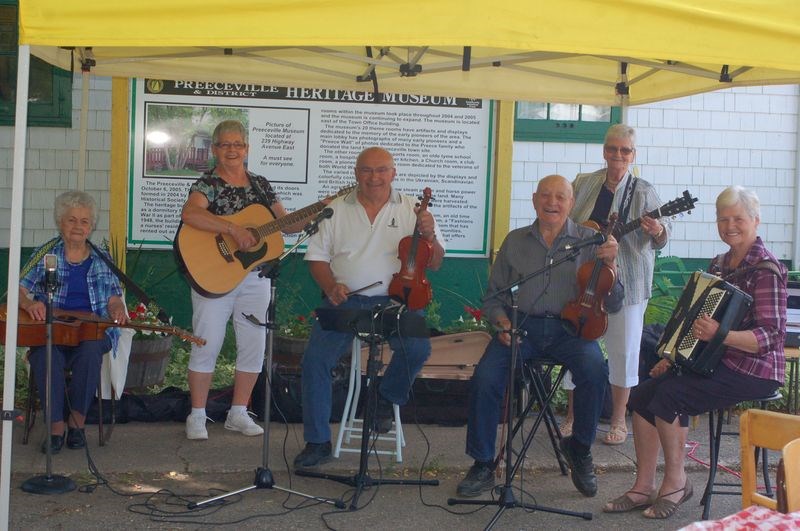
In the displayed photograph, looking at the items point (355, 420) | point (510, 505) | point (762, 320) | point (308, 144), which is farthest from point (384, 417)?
point (308, 144)

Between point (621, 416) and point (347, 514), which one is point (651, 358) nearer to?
point (621, 416)

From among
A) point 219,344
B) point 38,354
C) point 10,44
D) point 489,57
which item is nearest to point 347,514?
point 219,344

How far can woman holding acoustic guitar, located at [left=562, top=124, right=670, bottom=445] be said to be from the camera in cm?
555

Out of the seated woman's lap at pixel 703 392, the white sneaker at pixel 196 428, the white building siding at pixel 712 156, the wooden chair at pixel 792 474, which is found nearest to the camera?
the wooden chair at pixel 792 474

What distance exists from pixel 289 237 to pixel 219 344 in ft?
7.42

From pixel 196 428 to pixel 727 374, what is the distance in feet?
10.1

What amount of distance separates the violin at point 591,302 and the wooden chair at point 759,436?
182cm

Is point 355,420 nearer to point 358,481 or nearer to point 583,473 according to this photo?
point 358,481

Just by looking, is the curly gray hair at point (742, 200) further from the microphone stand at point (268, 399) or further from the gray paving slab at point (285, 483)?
the microphone stand at point (268, 399)

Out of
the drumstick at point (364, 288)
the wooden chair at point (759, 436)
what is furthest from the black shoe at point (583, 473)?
the wooden chair at point (759, 436)

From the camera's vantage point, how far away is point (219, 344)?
5762mm

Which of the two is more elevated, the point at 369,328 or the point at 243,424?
the point at 369,328

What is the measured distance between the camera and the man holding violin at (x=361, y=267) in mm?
5250

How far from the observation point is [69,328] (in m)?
5.27
